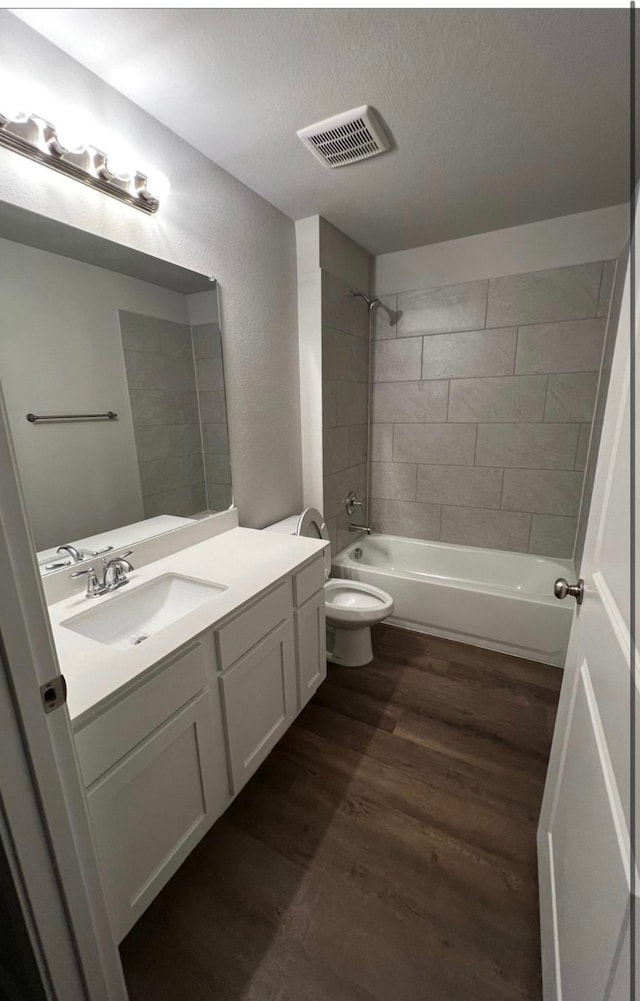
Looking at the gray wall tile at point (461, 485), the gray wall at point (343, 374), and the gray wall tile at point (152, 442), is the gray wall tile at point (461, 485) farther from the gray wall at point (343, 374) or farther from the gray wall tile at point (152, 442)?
the gray wall tile at point (152, 442)

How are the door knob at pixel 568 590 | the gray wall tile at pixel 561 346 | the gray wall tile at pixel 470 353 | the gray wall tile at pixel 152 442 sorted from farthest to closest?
the gray wall tile at pixel 470 353, the gray wall tile at pixel 561 346, the gray wall tile at pixel 152 442, the door knob at pixel 568 590

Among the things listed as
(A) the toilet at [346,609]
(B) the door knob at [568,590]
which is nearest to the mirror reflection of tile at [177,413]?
(A) the toilet at [346,609]

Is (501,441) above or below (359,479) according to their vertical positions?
above

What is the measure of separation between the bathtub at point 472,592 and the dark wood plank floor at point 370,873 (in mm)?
400

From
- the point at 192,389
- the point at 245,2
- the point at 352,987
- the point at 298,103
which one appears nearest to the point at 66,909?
the point at 352,987

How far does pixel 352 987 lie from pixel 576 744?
874mm

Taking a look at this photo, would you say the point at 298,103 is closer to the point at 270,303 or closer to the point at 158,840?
the point at 270,303

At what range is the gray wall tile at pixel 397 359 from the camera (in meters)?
2.83

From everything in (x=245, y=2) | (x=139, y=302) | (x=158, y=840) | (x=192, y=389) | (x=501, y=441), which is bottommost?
(x=158, y=840)

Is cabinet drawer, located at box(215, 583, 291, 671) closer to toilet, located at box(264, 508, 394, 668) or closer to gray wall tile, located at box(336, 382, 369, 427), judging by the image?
toilet, located at box(264, 508, 394, 668)

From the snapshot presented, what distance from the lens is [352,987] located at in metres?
1.02

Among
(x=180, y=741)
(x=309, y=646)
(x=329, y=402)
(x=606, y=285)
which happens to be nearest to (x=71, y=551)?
(x=180, y=741)

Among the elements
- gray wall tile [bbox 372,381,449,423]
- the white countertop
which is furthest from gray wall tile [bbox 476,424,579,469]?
the white countertop

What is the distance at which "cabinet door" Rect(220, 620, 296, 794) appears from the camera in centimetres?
128
